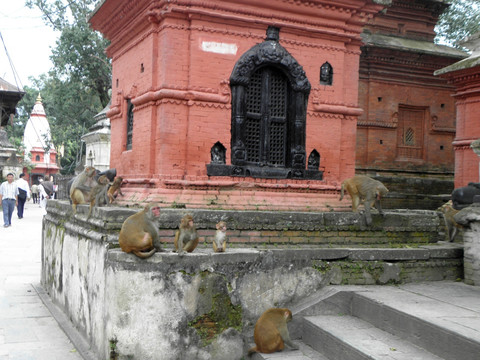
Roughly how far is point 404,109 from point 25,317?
34.4 feet

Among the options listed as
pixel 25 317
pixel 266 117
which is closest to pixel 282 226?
pixel 266 117

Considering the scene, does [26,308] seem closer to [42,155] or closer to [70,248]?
[70,248]

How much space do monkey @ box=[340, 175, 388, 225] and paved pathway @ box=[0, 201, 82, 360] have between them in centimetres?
401

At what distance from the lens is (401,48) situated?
13359 millimetres

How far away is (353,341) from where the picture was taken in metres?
5.07

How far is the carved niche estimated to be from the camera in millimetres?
7418

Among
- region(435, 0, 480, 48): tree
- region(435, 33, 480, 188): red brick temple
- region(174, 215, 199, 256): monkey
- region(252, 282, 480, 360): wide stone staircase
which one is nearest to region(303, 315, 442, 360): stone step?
region(252, 282, 480, 360): wide stone staircase

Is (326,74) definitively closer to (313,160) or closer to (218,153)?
(313,160)

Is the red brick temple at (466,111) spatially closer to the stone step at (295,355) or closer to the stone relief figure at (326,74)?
the stone relief figure at (326,74)

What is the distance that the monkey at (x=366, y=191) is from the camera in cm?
704

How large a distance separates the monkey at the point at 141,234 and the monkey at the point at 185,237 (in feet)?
0.84

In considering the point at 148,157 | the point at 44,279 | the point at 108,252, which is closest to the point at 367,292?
the point at 108,252

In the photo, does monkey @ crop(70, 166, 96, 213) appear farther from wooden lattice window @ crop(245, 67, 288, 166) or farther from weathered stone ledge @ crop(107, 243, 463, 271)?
wooden lattice window @ crop(245, 67, 288, 166)

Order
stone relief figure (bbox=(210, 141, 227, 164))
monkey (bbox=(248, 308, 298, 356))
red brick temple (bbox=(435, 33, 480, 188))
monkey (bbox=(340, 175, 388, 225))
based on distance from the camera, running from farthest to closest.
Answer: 1. red brick temple (bbox=(435, 33, 480, 188))
2. stone relief figure (bbox=(210, 141, 227, 164))
3. monkey (bbox=(340, 175, 388, 225))
4. monkey (bbox=(248, 308, 298, 356))
